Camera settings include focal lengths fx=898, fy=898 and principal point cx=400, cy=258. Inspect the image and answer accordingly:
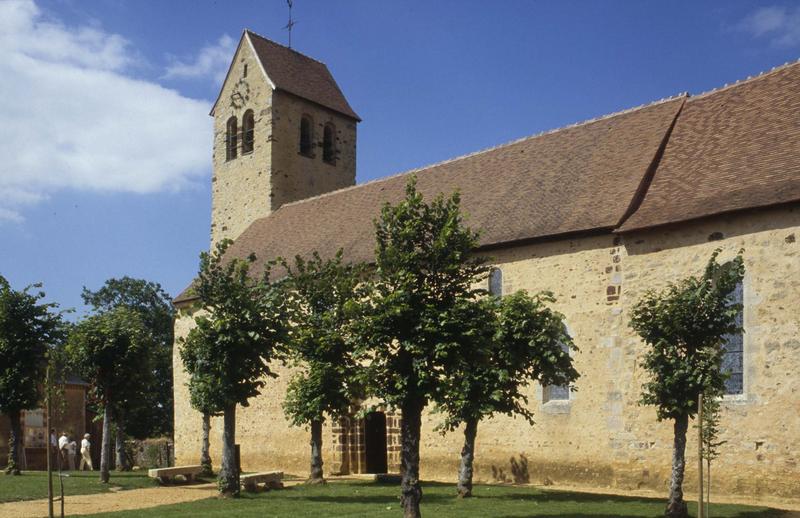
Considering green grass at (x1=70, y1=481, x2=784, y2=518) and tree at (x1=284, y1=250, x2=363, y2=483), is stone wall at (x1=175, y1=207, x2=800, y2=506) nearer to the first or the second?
Result: green grass at (x1=70, y1=481, x2=784, y2=518)

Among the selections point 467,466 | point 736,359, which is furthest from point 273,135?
point 736,359

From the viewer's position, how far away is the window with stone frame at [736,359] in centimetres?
1719

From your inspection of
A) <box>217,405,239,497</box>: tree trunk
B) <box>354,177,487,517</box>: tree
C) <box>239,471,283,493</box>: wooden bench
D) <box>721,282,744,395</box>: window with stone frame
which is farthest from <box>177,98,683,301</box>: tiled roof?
<box>217,405,239,497</box>: tree trunk

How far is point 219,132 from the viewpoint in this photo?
36750 mm

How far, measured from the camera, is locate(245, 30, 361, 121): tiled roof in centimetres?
3484

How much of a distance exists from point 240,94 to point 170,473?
1834cm

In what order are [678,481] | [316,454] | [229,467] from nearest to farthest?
1. [678,481]
2. [229,467]
3. [316,454]

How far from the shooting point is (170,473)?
70.5 ft

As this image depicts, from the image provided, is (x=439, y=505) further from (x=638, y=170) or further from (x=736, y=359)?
(x=638, y=170)

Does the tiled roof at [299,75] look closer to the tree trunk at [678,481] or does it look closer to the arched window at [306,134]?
the arched window at [306,134]

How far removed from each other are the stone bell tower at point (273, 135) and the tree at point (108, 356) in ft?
37.2

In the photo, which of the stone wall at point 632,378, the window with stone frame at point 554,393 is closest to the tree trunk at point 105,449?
the stone wall at point 632,378

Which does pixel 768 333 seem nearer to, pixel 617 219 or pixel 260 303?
pixel 617 219

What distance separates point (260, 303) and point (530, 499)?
654cm
